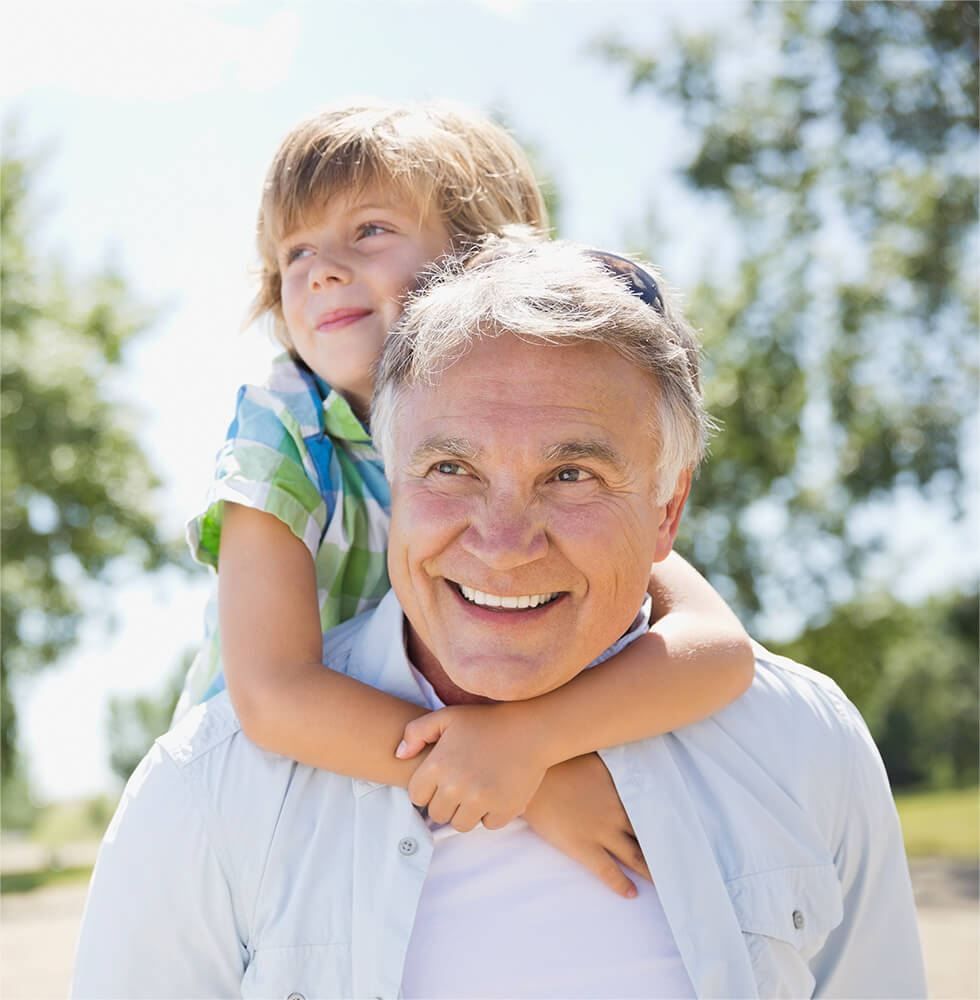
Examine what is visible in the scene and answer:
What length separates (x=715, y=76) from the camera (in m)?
16.9

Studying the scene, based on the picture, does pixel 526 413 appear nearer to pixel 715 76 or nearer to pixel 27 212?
pixel 715 76

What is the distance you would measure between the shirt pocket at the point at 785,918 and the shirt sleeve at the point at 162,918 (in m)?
0.95

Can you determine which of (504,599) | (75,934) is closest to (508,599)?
(504,599)

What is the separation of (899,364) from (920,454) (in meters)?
1.61

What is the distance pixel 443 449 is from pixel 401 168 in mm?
1017

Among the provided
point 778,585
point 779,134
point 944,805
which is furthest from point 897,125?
point 944,805

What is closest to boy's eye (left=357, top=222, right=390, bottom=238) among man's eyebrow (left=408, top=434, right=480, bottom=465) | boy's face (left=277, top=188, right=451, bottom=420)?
boy's face (left=277, top=188, right=451, bottom=420)

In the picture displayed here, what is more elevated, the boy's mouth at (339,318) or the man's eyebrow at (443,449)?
the boy's mouth at (339,318)

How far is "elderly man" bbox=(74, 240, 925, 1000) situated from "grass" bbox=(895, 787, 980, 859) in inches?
378

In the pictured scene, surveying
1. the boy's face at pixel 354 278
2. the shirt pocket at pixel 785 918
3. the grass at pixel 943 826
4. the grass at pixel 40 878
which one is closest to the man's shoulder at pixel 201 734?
the boy's face at pixel 354 278

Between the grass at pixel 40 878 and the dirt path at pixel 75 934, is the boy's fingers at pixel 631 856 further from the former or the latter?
the grass at pixel 40 878

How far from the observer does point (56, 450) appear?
56.4ft

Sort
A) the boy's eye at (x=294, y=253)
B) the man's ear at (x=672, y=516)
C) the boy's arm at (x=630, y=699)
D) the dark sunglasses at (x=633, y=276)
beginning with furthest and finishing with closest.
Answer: the boy's eye at (x=294, y=253)
the man's ear at (x=672, y=516)
the dark sunglasses at (x=633, y=276)
the boy's arm at (x=630, y=699)

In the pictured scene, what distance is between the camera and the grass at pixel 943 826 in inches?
555
